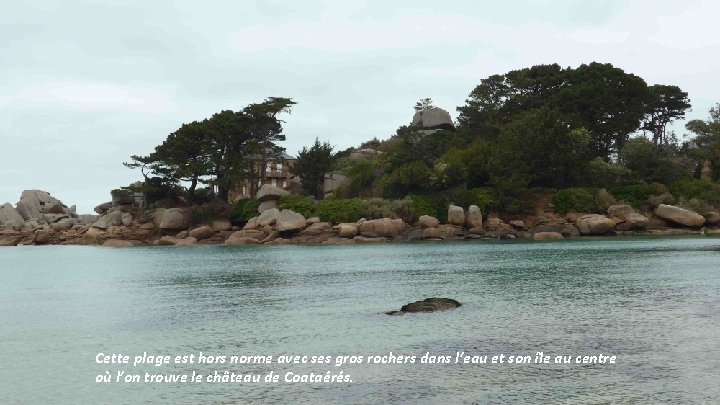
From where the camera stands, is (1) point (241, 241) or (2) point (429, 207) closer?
(2) point (429, 207)

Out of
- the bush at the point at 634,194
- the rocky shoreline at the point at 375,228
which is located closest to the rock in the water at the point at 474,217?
the rocky shoreline at the point at 375,228

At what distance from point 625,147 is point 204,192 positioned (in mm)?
52693

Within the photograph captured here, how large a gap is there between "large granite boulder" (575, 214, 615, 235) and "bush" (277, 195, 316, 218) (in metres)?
29.3

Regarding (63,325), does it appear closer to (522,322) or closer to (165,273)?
(522,322)

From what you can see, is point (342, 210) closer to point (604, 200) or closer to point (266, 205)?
point (266, 205)

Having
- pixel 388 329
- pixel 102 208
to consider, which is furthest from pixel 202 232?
pixel 388 329

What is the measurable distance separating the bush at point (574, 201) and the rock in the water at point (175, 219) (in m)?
43.8

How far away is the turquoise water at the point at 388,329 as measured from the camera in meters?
12.9

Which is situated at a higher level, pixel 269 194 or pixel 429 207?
pixel 269 194

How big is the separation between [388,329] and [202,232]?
61.2m

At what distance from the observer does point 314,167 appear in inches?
3342

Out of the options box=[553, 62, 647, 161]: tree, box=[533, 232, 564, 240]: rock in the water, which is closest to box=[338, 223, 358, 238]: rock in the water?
box=[533, 232, 564, 240]: rock in the water

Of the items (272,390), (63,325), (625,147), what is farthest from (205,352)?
(625,147)

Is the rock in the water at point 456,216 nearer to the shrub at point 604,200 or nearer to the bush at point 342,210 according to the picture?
the bush at point 342,210
